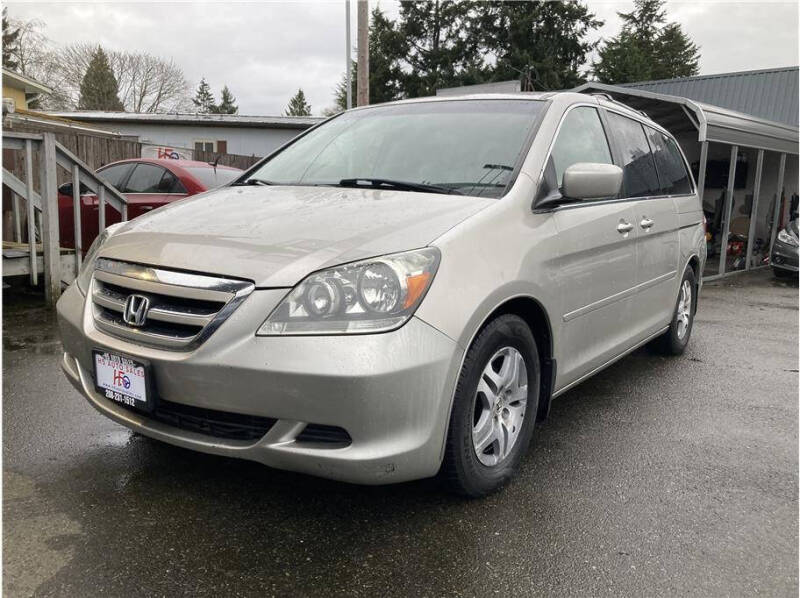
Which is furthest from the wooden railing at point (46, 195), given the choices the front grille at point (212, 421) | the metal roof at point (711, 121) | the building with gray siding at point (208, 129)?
the building with gray siding at point (208, 129)

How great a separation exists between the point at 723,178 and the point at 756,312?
27.1 ft

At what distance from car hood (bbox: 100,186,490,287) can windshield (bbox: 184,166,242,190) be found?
199 inches

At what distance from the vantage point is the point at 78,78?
44531 mm

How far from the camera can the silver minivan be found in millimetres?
2078

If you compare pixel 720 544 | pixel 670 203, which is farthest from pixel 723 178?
pixel 720 544

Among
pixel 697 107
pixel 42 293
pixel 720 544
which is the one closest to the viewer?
pixel 720 544

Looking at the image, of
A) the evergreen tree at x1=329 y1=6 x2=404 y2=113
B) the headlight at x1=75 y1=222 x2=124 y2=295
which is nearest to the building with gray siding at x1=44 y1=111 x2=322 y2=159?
the evergreen tree at x1=329 y1=6 x2=404 y2=113

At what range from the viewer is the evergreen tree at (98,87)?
146ft

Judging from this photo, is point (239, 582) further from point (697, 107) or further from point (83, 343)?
point (697, 107)

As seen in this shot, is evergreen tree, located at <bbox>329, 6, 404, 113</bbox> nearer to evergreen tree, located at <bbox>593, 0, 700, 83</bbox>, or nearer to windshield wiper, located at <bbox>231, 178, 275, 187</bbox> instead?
evergreen tree, located at <bbox>593, 0, 700, 83</bbox>

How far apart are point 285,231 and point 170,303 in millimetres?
480

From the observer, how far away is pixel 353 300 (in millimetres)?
2107

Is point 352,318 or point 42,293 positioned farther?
point 42,293

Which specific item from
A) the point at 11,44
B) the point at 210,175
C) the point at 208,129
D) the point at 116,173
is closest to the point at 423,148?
the point at 210,175
